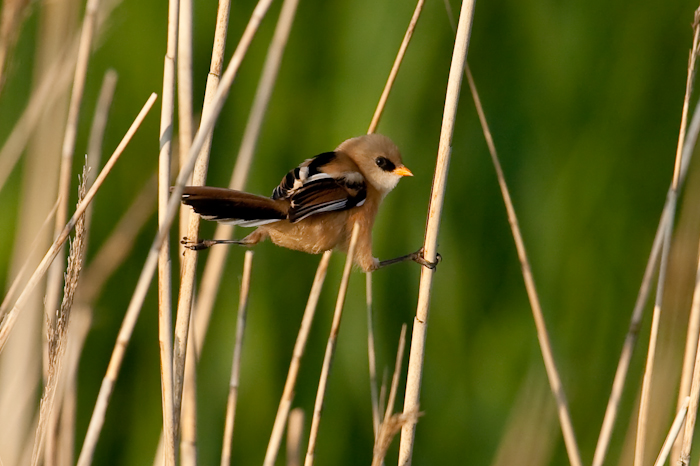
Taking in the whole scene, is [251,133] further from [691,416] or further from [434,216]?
[691,416]

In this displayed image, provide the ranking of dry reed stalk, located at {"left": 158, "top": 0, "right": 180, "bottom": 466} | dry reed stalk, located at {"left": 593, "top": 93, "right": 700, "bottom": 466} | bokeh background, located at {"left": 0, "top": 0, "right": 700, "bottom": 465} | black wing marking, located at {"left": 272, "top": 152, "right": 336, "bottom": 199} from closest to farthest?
dry reed stalk, located at {"left": 158, "top": 0, "right": 180, "bottom": 466} < dry reed stalk, located at {"left": 593, "top": 93, "right": 700, "bottom": 466} < black wing marking, located at {"left": 272, "top": 152, "right": 336, "bottom": 199} < bokeh background, located at {"left": 0, "top": 0, "right": 700, "bottom": 465}

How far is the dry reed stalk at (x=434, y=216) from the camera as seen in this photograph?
1.68 meters

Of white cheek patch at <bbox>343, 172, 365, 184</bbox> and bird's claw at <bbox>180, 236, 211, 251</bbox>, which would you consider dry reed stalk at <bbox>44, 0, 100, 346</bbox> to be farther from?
white cheek patch at <bbox>343, 172, 365, 184</bbox>

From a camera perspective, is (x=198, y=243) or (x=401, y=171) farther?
(x=401, y=171)

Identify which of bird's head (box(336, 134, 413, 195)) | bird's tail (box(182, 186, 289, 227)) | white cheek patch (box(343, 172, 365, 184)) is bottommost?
bird's tail (box(182, 186, 289, 227))

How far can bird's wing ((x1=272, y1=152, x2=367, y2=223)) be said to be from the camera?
6.81 feet

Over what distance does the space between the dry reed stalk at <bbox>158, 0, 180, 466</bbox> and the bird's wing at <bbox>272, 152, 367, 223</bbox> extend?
0.45 meters

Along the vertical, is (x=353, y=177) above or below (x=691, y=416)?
above

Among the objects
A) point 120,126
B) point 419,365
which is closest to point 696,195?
point 419,365

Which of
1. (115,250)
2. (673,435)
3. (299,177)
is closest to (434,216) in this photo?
(299,177)

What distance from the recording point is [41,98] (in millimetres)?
2049

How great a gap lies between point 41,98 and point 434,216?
1151mm

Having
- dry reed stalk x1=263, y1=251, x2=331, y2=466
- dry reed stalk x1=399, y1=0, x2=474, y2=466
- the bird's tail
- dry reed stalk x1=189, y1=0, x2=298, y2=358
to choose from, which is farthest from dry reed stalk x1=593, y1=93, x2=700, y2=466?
dry reed stalk x1=189, y1=0, x2=298, y2=358

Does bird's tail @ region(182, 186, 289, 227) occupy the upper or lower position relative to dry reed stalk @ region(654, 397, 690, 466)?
upper
